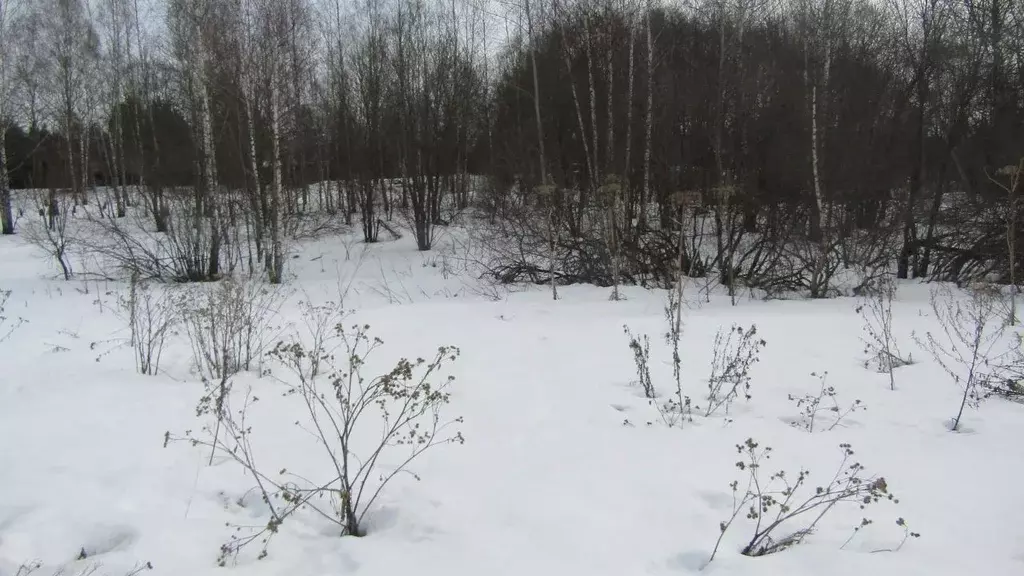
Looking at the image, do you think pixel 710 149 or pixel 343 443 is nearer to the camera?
pixel 343 443

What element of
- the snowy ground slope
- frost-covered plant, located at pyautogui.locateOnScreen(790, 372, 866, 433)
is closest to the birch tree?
the snowy ground slope

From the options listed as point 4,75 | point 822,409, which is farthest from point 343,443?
point 4,75

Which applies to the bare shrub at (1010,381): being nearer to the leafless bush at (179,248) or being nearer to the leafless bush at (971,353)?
the leafless bush at (971,353)

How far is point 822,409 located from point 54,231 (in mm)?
18001

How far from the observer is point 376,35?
18.6 meters

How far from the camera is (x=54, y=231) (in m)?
15.3

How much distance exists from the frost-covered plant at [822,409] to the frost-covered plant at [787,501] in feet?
1.39

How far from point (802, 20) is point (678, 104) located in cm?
279

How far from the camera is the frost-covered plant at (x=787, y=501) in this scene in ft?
7.84

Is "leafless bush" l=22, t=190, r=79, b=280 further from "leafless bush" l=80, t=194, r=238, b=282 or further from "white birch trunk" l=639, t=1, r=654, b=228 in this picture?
"white birch trunk" l=639, t=1, r=654, b=228

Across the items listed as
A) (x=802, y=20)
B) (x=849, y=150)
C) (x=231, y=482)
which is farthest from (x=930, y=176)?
(x=231, y=482)

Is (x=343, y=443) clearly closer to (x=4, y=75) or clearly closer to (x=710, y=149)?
(x=710, y=149)

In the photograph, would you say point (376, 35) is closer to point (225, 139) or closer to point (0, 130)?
point (225, 139)

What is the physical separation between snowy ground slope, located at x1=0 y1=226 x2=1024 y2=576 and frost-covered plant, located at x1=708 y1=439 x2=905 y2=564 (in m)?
0.06
